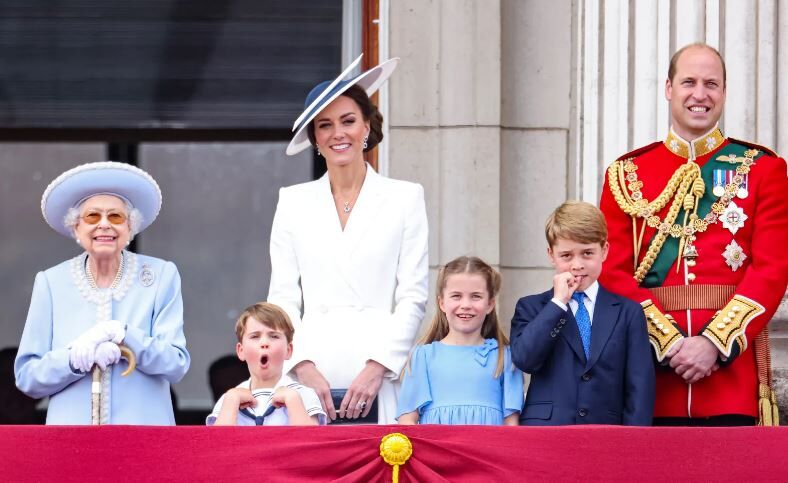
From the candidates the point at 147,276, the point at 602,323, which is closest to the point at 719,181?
the point at 602,323

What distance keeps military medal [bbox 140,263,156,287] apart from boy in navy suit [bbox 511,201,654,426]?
1.11m

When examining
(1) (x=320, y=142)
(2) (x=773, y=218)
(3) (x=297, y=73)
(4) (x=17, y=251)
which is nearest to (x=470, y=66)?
(3) (x=297, y=73)

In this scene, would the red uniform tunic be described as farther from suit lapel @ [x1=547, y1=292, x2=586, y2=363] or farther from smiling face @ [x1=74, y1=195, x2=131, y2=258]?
smiling face @ [x1=74, y1=195, x2=131, y2=258]

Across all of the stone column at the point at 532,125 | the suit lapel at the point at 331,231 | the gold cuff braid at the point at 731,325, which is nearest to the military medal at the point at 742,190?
the gold cuff braid at the point at 731,325

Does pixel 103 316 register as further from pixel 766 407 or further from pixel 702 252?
pixel 766 407

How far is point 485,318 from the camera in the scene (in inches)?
210

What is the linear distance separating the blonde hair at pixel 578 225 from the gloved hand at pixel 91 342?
1.29 meters

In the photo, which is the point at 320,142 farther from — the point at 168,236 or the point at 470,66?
the point at 168,236

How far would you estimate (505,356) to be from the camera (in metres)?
5.21

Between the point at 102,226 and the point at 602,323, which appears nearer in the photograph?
the point at 602,323

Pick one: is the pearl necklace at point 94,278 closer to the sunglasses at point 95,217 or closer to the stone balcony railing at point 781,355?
the sunglasses at point 95,217

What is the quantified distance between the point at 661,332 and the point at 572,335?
28 cm

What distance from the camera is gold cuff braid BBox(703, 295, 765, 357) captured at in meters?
5.11

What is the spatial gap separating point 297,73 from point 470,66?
1.24m
